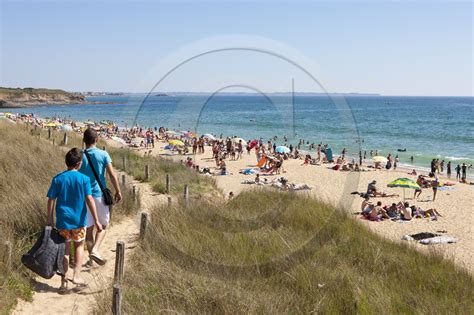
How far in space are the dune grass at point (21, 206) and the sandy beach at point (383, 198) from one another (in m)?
5.60

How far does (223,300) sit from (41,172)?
6.88m

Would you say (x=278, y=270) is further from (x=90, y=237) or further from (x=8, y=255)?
(x=8, y=255)

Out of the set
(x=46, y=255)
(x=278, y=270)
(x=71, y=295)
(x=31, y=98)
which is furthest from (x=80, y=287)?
(x=31, y=98)

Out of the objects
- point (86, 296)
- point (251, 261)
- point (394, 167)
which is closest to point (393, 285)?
point (251, 261)

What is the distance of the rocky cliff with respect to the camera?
4892 inches

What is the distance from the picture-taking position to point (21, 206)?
7.00m

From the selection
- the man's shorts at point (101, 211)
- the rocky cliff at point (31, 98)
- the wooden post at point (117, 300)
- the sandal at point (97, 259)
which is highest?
the rocky cliff at point (31, 98)

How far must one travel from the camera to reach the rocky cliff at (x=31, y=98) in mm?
124250

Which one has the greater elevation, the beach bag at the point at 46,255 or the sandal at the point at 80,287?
the beach bag at the point at 46,255

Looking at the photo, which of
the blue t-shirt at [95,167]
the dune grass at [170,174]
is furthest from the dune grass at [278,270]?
the dune grass at [170,174]

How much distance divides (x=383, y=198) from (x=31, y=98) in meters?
141

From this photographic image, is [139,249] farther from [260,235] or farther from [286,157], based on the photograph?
[286,157]

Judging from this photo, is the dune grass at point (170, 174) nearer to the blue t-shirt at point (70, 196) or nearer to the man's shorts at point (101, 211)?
the man's shorts at point (101, 211)

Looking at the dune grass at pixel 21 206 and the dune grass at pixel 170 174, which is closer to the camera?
the dune grass at pixel 21 206
